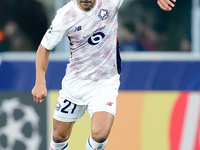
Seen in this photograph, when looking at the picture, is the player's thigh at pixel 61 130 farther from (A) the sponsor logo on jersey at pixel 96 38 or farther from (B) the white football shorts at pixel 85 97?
(A) the sponsor logo on jersey at pixel 96 38

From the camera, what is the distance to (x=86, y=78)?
807 cm

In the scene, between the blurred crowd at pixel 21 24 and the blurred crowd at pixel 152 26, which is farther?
the blurred crowd at pixel 152 26

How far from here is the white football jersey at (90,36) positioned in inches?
309

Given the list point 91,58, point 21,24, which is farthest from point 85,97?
point 21,24

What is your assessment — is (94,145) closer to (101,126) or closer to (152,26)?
(101,126)

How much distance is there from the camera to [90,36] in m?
7.90

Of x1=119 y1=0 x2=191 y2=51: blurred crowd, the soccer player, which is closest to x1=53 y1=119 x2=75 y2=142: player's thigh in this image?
the soccer player

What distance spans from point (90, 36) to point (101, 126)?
0.89m

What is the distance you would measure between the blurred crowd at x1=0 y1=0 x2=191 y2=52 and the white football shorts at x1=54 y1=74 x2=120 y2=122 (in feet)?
12.8

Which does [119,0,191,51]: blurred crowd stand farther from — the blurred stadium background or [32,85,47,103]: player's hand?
[32,85,47,103]: player's hand

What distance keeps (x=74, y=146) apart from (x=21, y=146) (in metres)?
0.63

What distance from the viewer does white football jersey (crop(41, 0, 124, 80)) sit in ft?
25.7

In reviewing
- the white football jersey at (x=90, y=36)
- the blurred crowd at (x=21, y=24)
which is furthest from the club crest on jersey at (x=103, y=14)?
the blurred crowd at (x=21, y=24)

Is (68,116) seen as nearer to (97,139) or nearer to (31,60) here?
(97,139)
